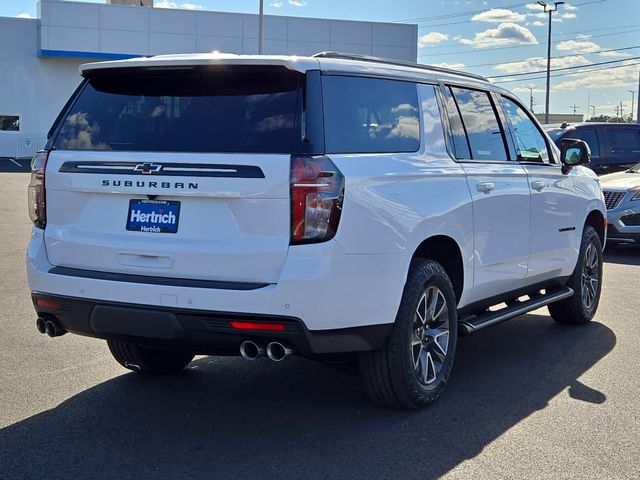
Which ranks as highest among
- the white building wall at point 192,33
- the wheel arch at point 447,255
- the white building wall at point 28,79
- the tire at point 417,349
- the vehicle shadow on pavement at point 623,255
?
the white building wall at point 192,33

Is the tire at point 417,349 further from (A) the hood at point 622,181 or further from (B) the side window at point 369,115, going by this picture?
(A) the hood at point 622,181

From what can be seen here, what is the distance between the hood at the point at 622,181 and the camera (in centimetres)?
1263

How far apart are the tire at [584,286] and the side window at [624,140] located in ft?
29.6

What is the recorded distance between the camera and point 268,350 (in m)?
4.17

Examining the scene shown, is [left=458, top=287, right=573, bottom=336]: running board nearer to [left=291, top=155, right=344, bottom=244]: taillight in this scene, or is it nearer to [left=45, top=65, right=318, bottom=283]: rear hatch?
[left=291, top=155, right=344, bottom=244]: taillight

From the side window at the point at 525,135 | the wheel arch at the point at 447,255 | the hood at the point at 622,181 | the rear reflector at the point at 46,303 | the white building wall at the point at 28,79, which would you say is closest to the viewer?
the rear reflector at the point at 46,303

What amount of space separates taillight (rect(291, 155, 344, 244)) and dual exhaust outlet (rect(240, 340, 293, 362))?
539 millimetres

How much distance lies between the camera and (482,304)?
575cm

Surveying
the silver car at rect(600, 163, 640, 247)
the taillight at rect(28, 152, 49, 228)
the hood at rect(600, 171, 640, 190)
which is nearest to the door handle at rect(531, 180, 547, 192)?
the taillight at rect(28, 152, 49, 228)

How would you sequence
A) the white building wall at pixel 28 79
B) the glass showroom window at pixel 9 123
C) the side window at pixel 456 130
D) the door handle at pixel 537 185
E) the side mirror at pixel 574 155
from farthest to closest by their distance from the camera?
the glass showroom window at pixel 9 123, the white building wall at pixel 28 79, the side mirror at pixel 574 155, the door handle at pixel 537 185, the side window at pixel 456 130

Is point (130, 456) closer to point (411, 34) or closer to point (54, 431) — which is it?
Result: point (54, 431)

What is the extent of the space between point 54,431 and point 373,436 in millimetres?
1735

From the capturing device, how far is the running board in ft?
17.7

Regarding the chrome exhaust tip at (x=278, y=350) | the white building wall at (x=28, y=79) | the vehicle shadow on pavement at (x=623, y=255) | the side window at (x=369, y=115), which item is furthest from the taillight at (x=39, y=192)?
the white building wall at (x=28, y=79)
